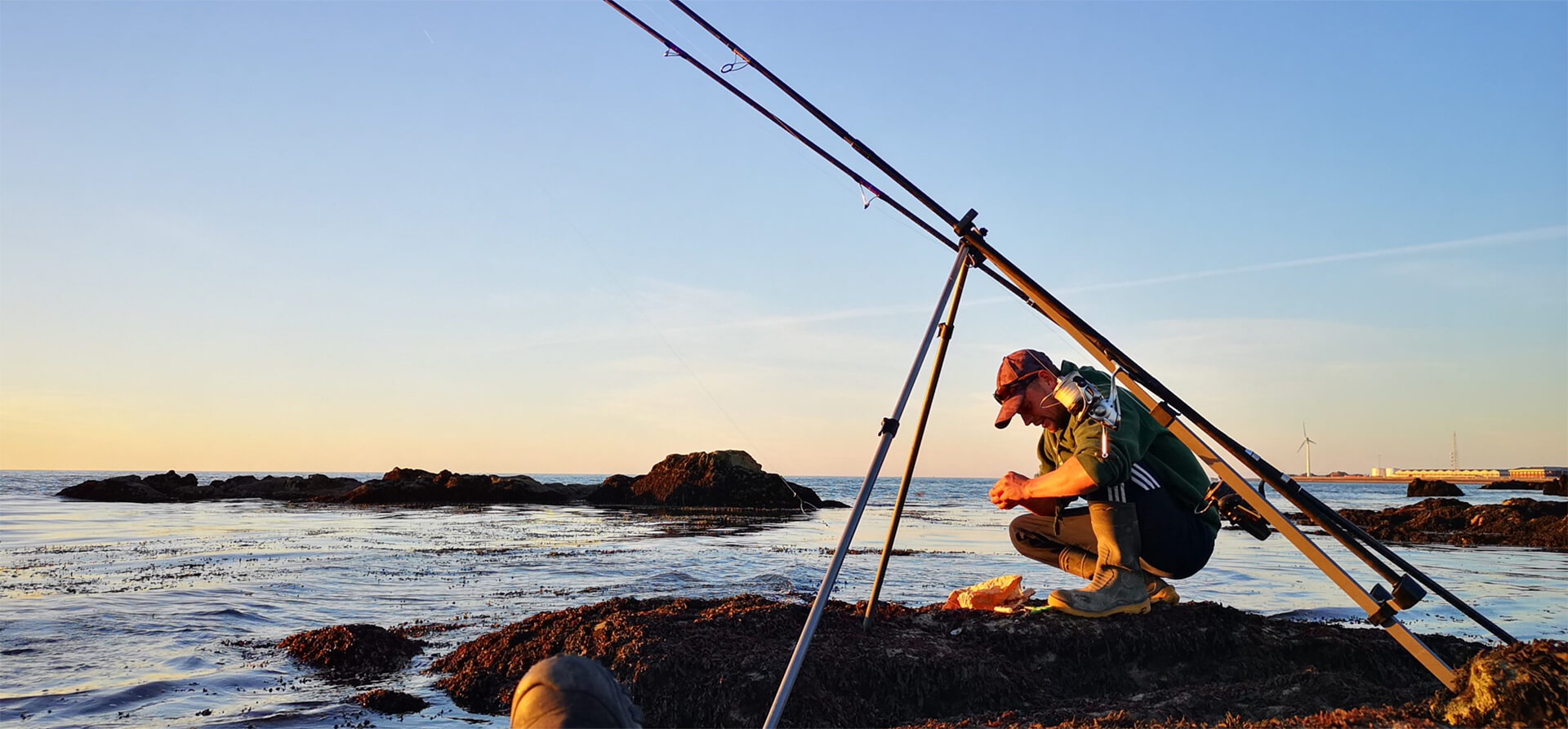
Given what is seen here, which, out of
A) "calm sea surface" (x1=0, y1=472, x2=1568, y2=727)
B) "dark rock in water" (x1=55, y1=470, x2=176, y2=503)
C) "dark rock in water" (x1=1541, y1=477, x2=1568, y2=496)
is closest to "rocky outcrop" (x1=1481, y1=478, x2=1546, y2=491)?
"dark rock in water" (x1=1541, y1=477, x2=1568, y2=496)

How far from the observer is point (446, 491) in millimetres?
35031

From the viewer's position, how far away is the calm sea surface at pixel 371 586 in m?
5.44

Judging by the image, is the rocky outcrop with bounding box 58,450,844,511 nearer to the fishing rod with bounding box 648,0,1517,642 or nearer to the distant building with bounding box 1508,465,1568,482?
the fishing rod with bounding box 648,0,1517,642

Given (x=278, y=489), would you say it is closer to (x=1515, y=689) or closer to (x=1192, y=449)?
(x=1192, y=449)

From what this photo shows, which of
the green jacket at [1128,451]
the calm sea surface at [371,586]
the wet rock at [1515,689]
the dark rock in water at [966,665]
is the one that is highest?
the green jacket at [1128,451]

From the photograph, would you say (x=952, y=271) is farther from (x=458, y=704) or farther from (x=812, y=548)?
(x=812, y=548)

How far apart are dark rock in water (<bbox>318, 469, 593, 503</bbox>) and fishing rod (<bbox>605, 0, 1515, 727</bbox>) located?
32.6 m

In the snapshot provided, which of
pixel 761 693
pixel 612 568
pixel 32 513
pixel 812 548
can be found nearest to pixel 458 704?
pixel 761 693

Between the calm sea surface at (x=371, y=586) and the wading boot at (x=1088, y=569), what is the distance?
315cm

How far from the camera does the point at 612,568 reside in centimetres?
1147

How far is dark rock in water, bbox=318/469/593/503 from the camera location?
34.0m

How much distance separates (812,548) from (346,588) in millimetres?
7674

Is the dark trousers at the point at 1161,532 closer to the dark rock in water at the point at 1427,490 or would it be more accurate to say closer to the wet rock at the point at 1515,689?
the wet rock at the point at 1515,689

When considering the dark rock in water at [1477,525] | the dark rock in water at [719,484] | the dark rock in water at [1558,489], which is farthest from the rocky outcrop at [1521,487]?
the dark rock in water at [719,484]
